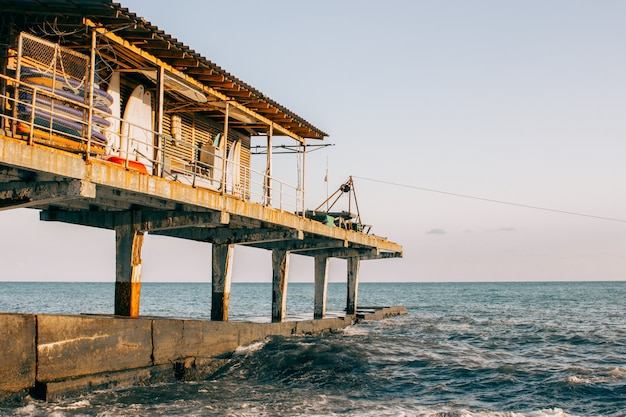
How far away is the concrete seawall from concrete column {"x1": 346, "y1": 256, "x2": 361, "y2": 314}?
720 inches

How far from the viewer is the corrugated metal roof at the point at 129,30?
13.2 meters

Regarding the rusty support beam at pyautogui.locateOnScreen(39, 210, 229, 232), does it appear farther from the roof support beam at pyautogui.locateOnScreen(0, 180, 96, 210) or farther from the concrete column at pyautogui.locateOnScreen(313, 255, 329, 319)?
the concrete column at pyautogui.locateOnScreen(313, 255, 329, 319)

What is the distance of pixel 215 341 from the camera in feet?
61.6

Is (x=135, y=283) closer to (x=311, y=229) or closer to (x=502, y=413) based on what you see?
(x=311, y=229)

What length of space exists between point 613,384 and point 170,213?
13.5 meters

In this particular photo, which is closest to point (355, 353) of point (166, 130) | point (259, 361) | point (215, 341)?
point (259, 361)

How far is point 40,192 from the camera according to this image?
499 inches

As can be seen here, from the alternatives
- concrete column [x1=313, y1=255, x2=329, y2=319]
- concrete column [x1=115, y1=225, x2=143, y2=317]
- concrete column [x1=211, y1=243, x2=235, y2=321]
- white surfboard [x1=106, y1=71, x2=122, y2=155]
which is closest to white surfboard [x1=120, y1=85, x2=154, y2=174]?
white surfboard [x1=106, y1=71, x2=122, y2=155]

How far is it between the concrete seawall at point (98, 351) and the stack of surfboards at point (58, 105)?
4.07 meters

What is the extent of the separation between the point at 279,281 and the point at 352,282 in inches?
430

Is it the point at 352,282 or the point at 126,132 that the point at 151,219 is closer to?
the point at 126,132

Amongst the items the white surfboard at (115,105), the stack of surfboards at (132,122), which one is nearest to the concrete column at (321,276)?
the stack of surfboards at (132,122)

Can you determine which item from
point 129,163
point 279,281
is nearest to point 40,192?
point 129,163

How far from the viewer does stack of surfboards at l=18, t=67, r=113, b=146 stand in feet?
42.3
